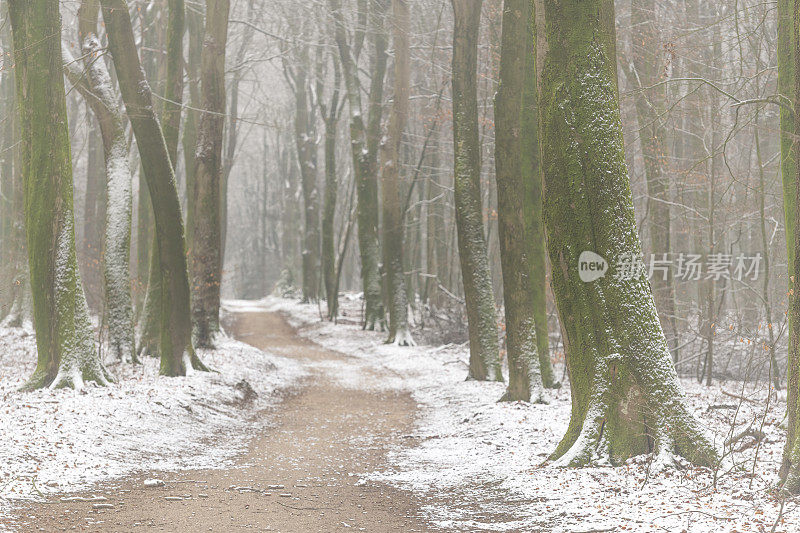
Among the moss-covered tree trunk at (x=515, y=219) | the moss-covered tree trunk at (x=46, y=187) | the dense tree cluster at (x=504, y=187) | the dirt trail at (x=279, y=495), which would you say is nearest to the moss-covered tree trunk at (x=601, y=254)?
the dense tree cluster at (x=504, y=187)

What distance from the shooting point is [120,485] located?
5594 mm

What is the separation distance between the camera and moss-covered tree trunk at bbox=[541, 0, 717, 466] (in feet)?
18.0

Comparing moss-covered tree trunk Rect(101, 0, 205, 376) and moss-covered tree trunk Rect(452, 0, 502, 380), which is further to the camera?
moss-covered tree trunk Rect(452, 0, 502, 380)

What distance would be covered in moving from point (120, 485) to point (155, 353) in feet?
25.8

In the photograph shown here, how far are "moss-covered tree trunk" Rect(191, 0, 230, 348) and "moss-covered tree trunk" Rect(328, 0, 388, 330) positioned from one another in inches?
268

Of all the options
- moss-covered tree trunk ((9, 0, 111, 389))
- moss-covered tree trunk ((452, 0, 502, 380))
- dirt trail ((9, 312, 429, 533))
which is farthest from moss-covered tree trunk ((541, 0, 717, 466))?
moss-covered tree trunk ((9, 0, 111, 389))

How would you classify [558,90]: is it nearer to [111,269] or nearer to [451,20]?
[111,269]

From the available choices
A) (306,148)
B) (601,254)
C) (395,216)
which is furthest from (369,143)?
(601,254)

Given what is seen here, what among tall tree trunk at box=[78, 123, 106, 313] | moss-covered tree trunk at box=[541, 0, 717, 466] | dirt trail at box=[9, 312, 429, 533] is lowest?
dirt trail at box=[9, 312, 429, 533]

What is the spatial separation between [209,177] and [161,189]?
3.51 m

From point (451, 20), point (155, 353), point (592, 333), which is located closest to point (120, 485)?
point (592, 333)

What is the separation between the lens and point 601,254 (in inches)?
220

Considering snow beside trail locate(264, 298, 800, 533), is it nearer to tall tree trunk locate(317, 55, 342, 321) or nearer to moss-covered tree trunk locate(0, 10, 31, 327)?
moss-covered tree trunk locate(0, 10, 31, 327)

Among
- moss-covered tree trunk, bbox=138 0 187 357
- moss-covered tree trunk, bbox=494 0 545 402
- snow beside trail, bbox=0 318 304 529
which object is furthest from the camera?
moss-covered tree trunk, bbox=138 0 187 357
